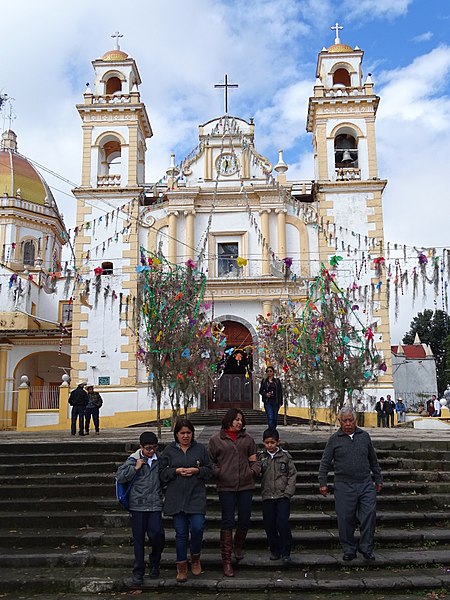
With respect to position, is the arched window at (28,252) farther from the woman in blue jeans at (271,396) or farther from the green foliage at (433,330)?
the green foliage at (433,330)

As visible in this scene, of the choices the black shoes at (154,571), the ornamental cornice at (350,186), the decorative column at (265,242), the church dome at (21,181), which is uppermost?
the church dome at (21,181)

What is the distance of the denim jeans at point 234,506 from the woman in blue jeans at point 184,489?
246 mm

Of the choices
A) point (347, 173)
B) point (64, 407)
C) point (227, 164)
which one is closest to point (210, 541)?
point (64, 407)

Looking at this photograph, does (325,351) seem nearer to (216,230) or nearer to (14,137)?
(216,230)

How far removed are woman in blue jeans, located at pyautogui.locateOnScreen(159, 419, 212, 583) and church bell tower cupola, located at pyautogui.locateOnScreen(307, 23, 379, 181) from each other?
736 inches

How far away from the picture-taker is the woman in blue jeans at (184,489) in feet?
19.2

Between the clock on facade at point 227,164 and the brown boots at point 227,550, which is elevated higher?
the clock on facade at point 227,164

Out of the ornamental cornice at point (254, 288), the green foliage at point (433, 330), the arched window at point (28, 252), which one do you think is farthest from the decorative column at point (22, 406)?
the green foliage at point (433, 330)

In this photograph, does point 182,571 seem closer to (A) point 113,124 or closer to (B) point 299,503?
(B) point 299,503

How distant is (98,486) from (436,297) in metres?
12.2

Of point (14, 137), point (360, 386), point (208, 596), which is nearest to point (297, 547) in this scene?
point (208, 596)

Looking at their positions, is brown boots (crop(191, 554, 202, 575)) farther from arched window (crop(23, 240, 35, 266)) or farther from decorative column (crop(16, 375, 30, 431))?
arched window (crop(23, 240, 35, 266))

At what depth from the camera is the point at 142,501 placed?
19.1ft

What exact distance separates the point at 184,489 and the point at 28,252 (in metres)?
32.2
